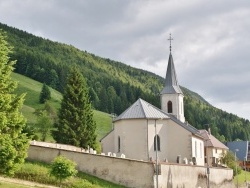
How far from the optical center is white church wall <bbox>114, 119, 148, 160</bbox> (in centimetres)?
5581

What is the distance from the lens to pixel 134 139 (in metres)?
56.2

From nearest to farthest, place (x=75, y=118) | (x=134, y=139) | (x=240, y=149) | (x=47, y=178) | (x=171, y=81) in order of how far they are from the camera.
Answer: (x=47, y=178), (x=134, y=139), (x=75, y=118), (x=171, y=81), (x=240, y=149)

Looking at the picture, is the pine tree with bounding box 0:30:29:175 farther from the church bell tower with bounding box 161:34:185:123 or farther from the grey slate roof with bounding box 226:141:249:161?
the grey slate roof with bounding box 226:141:249:161

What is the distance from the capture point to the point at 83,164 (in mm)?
41594

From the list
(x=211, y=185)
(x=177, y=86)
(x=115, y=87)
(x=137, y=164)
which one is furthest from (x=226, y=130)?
(x=137, y=164)

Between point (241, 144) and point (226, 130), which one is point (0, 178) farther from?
point (226, 130)

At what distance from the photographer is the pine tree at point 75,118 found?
59.7 m

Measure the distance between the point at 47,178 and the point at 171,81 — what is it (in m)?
37.7

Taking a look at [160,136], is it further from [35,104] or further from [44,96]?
[44,96]

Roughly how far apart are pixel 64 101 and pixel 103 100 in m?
106

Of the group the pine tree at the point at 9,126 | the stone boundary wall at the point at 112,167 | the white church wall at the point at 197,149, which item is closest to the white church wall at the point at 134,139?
the white church wall at the point at 197,149

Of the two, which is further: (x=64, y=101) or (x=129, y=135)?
(x=64, y=101)

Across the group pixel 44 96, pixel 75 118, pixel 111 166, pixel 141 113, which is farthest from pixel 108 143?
pixel 44 96

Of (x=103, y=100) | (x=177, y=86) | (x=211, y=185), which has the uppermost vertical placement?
(x=103, y=100)
